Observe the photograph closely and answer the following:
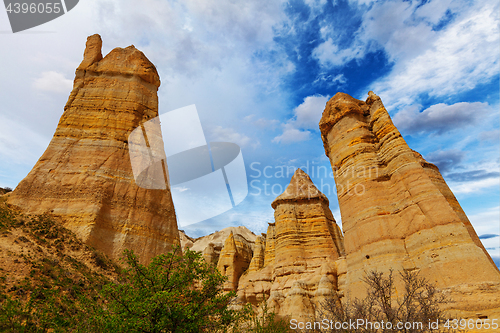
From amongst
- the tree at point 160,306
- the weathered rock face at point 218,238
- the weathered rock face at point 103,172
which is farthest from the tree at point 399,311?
the weathered rock face at point 218,238

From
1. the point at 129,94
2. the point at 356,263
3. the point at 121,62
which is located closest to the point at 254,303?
the point at 356,263

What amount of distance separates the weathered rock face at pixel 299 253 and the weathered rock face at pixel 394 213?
213 inches

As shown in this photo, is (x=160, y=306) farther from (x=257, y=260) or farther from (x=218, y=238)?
(x=218, y=238)

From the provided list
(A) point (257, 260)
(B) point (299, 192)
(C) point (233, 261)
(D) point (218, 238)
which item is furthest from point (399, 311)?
(D) point (218, 238)

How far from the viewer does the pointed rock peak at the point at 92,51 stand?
23.3 meters

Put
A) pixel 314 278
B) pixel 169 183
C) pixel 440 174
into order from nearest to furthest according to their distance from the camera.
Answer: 1. pixel 440 174
2. pixel 314 278
3. pixel 169 183

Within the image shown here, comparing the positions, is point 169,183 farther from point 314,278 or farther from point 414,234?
point 414,234

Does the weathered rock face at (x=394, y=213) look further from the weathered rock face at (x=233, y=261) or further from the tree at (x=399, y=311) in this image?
the weathered rock face at (x=233, y=261)

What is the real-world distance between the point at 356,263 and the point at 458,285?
4832 mm

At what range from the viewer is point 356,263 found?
529 inches

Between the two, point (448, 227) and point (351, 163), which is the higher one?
point (351, 163)

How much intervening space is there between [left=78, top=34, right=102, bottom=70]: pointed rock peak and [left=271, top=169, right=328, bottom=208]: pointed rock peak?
22.8 metres

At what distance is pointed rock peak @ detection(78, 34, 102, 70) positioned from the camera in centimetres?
2334

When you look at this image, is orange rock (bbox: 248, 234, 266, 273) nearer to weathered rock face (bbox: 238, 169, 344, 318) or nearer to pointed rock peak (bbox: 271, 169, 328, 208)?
weathered rock face (bbox: 238, 169, 344, 318)
